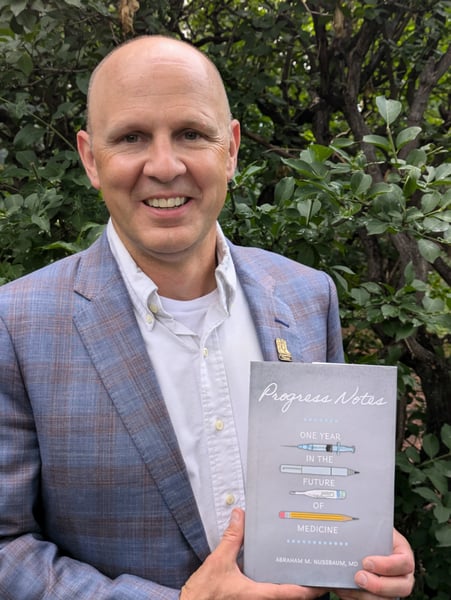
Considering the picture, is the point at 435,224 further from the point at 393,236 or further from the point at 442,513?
the point at 442,513

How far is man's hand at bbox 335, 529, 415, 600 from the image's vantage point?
127cm

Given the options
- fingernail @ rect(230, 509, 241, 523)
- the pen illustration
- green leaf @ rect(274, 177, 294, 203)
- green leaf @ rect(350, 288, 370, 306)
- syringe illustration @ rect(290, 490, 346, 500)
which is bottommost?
fingernail @ rect(230, 509, 241, 523)

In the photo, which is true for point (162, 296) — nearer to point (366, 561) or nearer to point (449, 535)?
point (366, 561)

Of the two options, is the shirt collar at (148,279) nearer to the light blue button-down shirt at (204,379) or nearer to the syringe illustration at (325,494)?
the light blue button-down shirt at (204,379)

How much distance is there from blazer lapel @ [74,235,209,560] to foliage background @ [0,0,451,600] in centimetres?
56

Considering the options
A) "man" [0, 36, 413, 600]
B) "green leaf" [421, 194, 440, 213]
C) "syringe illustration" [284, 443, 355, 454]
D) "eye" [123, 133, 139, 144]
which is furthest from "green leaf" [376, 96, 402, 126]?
"syringe illustration" [284, 443, 355, 454]

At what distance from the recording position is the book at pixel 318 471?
1.29m

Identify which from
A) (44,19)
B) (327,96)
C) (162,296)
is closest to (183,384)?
(162,296)

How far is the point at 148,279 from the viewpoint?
1.53 metres

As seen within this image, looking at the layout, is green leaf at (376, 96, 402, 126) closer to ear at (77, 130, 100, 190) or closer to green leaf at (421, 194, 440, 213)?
green leaf at (421, 194, 440, 213)

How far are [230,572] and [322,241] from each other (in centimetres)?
116

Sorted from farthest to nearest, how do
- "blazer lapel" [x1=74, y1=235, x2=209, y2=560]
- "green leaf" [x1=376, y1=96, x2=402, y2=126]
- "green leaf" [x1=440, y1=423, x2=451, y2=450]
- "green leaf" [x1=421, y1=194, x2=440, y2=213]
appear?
"green leaf" [x1=440, y1=423, x2=451, y2=450] < "green leaf" [x1=376, y1=96, x2=402, y2=126] < "green leaf" [x1=421, y1=194, x2=440, y2=213] < "blazer lapel" [x1=74, y1=235, x2=209, y2=560]

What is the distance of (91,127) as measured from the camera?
1.53m

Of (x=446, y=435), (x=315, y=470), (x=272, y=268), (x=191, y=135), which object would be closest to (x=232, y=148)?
(x=191, y=135)
